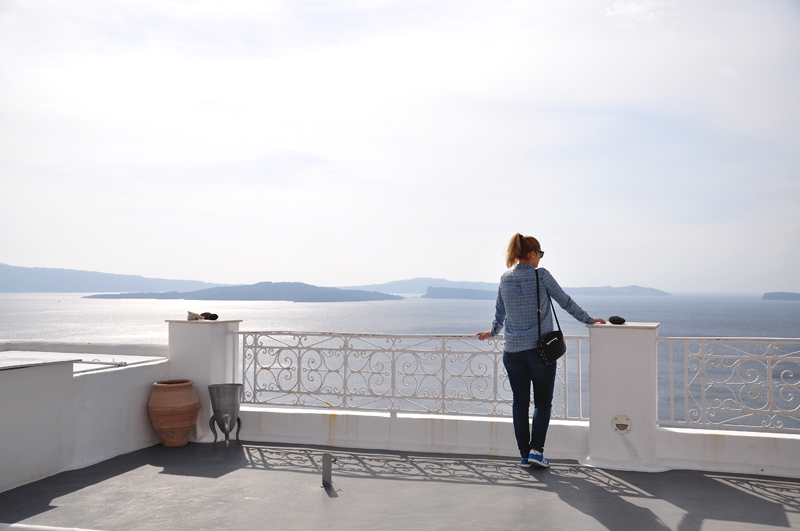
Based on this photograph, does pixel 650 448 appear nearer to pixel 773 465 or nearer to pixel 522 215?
pixel 773 465

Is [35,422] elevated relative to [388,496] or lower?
elevated

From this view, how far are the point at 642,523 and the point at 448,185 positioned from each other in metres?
74.2

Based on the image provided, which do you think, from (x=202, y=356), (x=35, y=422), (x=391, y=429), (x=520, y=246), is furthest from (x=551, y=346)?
(x=35, y=422)

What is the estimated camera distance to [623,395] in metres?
5.04

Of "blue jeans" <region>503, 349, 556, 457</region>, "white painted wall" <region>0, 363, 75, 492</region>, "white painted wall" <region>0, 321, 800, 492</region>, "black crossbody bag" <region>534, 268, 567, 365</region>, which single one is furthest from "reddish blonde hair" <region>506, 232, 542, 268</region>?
"white painted wall" <region>0, 363, 75, 492</region>

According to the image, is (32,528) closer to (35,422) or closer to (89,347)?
(35,422)

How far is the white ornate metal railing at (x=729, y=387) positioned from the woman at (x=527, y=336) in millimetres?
903

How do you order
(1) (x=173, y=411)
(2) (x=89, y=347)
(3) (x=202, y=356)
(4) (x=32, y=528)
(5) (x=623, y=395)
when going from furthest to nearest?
(2) (x=89, y=347) → (3) (x=202, y=356) → (1) (x=173, y=411) → (5) (x=623, y=395) → (4) (x=32, y=528)

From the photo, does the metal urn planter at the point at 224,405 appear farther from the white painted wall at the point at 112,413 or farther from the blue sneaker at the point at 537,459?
the blue sneaker at the point at 537,459

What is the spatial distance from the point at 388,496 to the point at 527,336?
64.0 inches

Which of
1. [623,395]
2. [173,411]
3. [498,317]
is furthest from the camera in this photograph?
[173,411]

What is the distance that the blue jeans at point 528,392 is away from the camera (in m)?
4.82

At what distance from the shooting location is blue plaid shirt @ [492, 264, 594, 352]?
4.82 m

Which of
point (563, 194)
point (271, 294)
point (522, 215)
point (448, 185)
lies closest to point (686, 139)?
point (563, 194)
